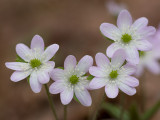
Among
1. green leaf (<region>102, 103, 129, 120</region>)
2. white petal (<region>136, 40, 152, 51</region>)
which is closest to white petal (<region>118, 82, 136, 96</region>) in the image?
white petal (<region>136, 40, 152, 51</region>)

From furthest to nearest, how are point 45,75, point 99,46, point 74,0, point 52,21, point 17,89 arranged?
1. point 74,0
2. point 52,21
3. point 99,46
4. point 17,89
5. point 45,75

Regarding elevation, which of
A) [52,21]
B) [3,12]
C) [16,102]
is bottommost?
[16,102]

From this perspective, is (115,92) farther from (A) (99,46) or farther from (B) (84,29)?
(B) (84,29)

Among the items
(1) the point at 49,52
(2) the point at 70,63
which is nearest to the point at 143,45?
(2) the point at 70,63

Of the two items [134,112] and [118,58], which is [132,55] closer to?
[118,58]

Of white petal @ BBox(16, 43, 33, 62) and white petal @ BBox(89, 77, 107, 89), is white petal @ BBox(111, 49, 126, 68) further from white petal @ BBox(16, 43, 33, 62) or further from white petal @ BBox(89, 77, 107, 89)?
white petal @ BBox(16, 43, 33, 62)

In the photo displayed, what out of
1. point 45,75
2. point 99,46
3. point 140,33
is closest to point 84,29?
point 99,46

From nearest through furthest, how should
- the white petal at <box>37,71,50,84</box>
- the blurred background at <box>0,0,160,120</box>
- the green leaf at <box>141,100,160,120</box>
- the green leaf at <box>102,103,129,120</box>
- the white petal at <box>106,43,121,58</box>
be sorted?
1. the white petal at <box>37,71,50,84</box>
2. the white petal at <box>106,43,121,58</box>
3. the green leaf at <box>141,100,160,120</box>
4. the green leaf at <box>102,103,129,120</box>
5. the blurred background at <box>0,0,160,120</box>
